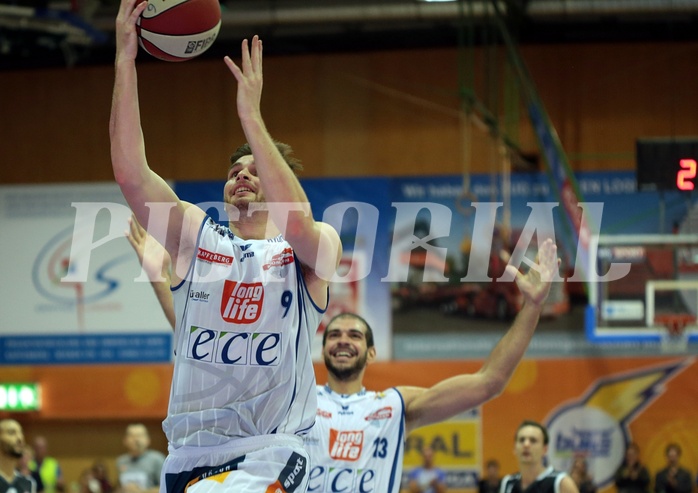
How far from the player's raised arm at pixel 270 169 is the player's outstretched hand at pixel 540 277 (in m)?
1.86

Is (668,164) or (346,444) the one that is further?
(668,164)

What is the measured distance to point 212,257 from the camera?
165 inches

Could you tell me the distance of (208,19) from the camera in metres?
4.88

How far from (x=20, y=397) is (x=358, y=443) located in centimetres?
1194

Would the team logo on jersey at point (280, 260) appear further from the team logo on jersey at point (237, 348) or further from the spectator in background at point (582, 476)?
the spectator in background at point (582, 476)

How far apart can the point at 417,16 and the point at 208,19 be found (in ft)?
36.6

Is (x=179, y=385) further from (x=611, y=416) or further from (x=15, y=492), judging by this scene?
(x=611, y=416)

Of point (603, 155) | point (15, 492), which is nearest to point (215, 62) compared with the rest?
point (603, 155)

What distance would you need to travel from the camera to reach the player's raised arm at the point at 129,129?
Answer: 393cm

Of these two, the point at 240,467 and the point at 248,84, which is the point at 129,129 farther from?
the point at 240,467

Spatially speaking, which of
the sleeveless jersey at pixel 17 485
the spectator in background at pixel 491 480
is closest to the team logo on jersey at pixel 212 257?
the sleeveless jersey at pixel 17 485

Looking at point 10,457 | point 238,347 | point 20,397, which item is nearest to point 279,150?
point 238,347

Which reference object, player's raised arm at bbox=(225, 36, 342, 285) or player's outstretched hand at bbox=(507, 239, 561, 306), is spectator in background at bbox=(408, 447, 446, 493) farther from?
player's raised arm at bbox=(225, 36, 342, 285)

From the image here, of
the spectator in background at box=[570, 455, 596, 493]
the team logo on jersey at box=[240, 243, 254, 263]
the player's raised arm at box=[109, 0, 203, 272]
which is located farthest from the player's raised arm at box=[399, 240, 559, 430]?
the spectator in background at box=[570, 455, 596, 493]
